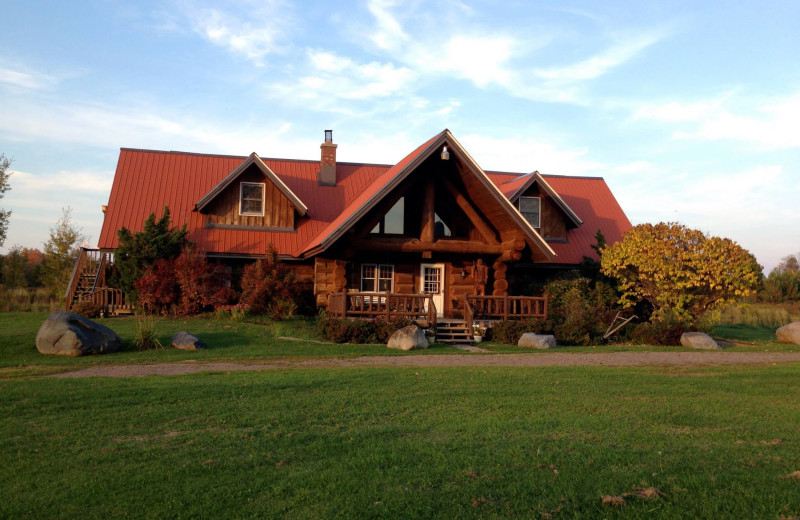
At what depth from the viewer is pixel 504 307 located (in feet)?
74.7

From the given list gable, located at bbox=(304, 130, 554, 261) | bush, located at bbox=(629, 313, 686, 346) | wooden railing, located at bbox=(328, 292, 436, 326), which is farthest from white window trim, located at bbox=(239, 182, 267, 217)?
bush, located at bbox=(629, 313, 686, 346)

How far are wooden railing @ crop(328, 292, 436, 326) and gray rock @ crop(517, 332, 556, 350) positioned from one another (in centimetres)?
285

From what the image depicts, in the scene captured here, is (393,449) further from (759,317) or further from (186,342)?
(759,317)

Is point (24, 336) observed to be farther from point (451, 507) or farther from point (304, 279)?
point (451, 507)

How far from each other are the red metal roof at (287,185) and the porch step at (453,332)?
17.8 feet

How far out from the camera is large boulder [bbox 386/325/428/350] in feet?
63.1

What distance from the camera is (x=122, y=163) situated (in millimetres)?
30047

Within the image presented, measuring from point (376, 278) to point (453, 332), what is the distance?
186 inches

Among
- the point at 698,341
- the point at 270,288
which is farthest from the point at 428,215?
the point at 698,341

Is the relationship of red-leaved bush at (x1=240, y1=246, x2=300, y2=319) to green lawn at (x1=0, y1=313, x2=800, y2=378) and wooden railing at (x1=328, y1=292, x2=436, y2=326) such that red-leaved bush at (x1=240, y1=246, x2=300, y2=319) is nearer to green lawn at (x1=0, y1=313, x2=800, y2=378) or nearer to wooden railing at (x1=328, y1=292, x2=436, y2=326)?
green lawn at (x1=0, y1=313, x2=800, y2=378)

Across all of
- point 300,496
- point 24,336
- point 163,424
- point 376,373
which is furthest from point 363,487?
point 24,336

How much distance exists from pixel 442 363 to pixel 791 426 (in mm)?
8162

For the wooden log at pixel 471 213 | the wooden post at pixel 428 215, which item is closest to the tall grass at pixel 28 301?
the wooden post at pixel 428 215

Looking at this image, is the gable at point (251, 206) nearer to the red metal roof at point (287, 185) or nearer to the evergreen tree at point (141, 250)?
the red metal roof at point (287, 185)
